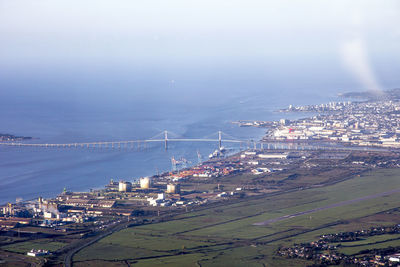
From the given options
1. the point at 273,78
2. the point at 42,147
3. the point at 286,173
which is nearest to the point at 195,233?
the point at 286,173

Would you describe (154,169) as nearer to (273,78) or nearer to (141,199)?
(141,199)

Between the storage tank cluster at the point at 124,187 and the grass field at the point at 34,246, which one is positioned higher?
the storage tank cluster at the point at 124,187

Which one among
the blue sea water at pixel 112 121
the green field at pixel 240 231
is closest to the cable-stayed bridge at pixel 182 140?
the blue sea water at pixel 112 121

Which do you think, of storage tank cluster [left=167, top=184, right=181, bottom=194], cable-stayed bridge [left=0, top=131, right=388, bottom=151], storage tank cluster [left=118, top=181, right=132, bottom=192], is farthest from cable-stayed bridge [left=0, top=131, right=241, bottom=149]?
storage tank cluster [left=167, top=184, right=181, bottom=194]

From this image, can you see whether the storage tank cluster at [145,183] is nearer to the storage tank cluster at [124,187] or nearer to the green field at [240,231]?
the storage tank cluster at [124,187]

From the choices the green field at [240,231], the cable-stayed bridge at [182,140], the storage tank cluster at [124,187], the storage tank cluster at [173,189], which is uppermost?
the cable-stayed bridge at [182,140]

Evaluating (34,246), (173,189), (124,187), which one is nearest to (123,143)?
(124,187)
